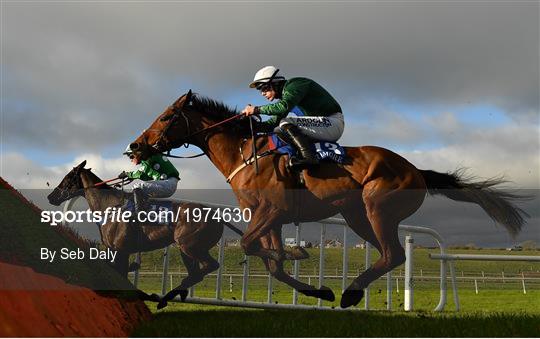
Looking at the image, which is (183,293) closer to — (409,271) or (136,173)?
(136,173)

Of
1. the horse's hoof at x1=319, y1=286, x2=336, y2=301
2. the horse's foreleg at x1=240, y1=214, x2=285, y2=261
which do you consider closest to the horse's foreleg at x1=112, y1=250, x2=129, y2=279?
the horse's foreleg at x1=240, y1=214, x2=285, y2=261

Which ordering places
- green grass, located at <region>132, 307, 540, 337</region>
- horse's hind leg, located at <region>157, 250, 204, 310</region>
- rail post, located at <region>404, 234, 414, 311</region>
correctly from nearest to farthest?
green grass, located at <region>132, 307, 540, 337</region> < horse's hind leg, located at <region>157, 250, 204, 310</region> < rail post, located at <region>404, 234, 414, 311</region>

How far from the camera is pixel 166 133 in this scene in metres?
6.80

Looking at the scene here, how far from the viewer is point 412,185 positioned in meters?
6.16

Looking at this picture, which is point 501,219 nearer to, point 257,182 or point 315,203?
point 315,203

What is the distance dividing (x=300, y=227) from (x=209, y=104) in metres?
2.26

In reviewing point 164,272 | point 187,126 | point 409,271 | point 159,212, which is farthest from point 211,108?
point 409,271

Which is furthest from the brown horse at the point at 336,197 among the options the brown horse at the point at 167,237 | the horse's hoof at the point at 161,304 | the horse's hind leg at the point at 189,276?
the horse's hoof at the point at 161,304

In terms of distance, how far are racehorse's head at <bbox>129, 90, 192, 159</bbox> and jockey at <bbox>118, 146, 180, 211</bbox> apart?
46 cm

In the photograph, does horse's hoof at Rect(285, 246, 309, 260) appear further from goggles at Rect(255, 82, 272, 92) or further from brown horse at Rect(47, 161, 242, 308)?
goggles at Rect(255, 82, 272, 92)

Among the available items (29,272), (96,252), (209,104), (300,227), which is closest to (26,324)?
(29,272)

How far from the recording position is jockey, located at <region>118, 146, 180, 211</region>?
24.0ft

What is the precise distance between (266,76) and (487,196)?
3.01m

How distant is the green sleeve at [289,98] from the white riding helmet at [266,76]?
0.25m
